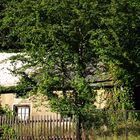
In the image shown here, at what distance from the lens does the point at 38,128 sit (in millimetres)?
19750

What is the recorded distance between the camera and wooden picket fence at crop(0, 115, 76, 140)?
62.4ft

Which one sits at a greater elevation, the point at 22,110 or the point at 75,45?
the point at 75,45

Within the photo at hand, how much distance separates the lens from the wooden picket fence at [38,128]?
19016mm

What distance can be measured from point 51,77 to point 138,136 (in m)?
4.62

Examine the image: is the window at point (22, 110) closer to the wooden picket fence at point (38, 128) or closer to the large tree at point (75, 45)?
the wooden picket fence at point (38, 128)

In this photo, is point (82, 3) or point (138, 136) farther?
point (138, 136)

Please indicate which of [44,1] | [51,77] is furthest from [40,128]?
[44,1]

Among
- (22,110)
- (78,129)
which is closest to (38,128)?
(78,129)

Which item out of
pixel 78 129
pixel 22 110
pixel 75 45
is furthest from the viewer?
pixel 22 110

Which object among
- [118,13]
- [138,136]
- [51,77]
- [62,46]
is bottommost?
[138,136]

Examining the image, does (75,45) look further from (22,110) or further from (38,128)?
(22,110)

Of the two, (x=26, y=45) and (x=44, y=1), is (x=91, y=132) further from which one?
(x=44, y=1)

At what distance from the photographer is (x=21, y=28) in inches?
741

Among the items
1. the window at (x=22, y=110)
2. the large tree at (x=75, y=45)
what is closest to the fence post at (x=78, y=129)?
the large tree at (x=75, y=45)
